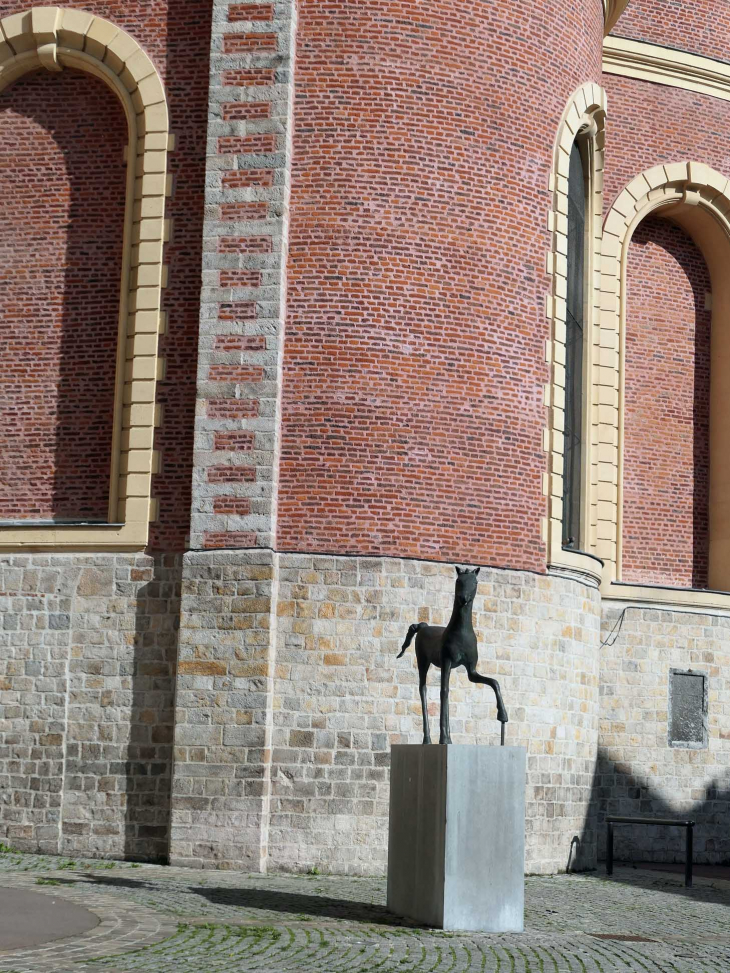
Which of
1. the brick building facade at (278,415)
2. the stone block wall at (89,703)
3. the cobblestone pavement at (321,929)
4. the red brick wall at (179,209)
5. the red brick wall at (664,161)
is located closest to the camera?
the cobblestone pavement at (321,929)

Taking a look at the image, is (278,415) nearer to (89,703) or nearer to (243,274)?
(243,274)

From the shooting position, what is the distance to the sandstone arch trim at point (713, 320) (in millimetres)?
20594

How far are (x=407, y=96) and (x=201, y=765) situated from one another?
8161 millimetres

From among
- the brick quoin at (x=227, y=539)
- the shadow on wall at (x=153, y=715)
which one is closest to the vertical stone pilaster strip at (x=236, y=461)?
the brick quoin at (x=227, y=539)

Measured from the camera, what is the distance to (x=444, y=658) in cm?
1200

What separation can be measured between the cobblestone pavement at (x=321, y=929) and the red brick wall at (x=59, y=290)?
4581 mm

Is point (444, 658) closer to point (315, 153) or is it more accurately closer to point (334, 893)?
point (334, 893)

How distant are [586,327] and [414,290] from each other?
13.1ft

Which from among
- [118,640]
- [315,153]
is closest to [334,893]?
[118,640]

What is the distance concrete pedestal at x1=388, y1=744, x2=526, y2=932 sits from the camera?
37.2 ft

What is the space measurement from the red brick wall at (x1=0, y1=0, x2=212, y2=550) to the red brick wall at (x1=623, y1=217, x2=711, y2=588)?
7567mm

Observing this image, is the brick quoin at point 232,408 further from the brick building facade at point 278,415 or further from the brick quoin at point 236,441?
the brick quoin at point 236,441

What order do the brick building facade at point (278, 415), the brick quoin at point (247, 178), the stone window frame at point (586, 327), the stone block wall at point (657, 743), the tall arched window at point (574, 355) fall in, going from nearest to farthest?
the brick building facade at point (278, 415), the brick quoin at point (247, 178), the stone window frame at point (586, 327), the tall arched window at point (574, 355), the stone block wall at point (657, 743)

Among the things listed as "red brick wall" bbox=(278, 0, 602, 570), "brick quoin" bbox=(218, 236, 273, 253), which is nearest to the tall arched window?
"red brick wall" bbox=(278, 0, 602, 570)
